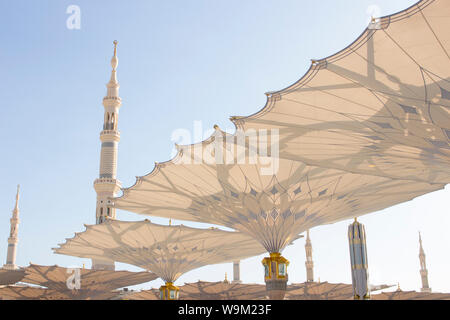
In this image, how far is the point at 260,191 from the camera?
90.9ft

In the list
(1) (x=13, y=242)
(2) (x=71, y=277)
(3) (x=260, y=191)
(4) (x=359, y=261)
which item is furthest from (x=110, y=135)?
(4) (x=359, y=261)

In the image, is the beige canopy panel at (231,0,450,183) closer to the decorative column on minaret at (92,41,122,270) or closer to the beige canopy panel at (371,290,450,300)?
the beige canopy panel at (371,290,450,300)

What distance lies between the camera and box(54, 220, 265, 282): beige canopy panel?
3547 centimetres

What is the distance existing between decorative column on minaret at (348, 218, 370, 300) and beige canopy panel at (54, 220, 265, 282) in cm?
1280

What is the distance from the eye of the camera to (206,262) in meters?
41.4

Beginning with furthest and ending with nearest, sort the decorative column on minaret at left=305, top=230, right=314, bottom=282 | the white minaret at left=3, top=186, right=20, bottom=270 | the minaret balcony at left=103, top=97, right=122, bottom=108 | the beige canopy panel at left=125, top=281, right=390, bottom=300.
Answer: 1. the decorative column on minaret at left=305, top=230, right=314, bottom=282
2. the white minaret at left=3, top=186, right=20, bottom=270
3. the minaret balcony at left=103, top=97, right=122, bottom=108
4. the beige canopy panel at left=125, top=281, right=390, bottom=300

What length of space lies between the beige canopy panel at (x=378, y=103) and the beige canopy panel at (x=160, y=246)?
55.6 feet

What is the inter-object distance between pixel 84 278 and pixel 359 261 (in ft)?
92.3

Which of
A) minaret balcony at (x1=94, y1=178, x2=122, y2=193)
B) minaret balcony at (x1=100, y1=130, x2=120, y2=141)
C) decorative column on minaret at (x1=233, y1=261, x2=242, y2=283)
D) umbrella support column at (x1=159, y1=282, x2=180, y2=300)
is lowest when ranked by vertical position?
umbrella support column at (x1=159, y1=282, x2=180, y2=300)

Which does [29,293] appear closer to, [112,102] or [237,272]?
[112,102]

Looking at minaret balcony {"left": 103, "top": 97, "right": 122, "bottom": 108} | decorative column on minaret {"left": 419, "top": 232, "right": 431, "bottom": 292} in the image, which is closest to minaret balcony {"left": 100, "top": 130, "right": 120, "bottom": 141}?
minaret balcony {"left": 103, "top": 97, "right": 122, "bottom": 108}

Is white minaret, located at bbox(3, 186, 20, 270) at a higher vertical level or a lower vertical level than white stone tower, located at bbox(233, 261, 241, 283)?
higher

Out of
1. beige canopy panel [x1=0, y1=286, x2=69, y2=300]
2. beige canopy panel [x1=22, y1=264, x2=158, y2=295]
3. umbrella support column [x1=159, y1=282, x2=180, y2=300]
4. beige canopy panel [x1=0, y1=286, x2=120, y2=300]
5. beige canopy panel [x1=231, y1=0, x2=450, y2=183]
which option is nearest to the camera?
beige canopy panel [x1=231, y1=0, x2=450, y2=183]
